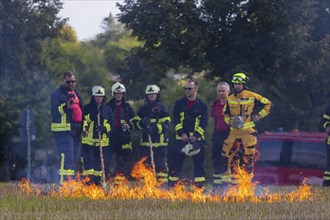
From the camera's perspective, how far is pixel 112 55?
171ft

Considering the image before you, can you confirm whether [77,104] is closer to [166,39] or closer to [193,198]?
[193,198]

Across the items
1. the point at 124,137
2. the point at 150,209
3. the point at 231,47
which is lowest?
the point at 150,209

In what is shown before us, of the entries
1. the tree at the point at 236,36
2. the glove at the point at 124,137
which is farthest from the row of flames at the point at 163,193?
the tree at the point at 236,36

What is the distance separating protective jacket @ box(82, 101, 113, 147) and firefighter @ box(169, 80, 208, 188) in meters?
1.34

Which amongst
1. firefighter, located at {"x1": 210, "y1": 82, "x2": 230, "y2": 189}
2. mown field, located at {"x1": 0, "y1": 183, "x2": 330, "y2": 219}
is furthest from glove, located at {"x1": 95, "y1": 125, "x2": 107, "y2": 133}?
mown field, located at {"x1": 0, "y1": 183, "x2": 330, "y2": 219}

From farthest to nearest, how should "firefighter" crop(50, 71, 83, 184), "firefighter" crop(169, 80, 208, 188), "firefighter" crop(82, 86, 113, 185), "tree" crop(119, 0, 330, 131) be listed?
"tree" crop(119, 0, 330, 131), "firefighter" crop(169, 80, 208, 188), "firefighter" crop(82, 86, 113, 185), "firefighter" crop(50, 71, 83, 184)

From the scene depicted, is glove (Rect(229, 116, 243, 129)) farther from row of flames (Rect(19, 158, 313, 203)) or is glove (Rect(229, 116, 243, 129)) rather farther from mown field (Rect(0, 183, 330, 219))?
mown field (Rect(0, 183, 330, 219))

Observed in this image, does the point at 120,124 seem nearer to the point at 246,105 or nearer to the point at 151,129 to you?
the point at 151,129

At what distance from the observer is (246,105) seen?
17797 mm

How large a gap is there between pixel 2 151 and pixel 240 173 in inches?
878

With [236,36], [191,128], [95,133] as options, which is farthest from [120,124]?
[236,36]

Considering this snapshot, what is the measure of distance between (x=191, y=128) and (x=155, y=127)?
2.61ft

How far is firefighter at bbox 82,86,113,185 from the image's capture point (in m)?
18.0

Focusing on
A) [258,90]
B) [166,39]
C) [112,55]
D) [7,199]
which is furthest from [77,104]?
[112,55]
